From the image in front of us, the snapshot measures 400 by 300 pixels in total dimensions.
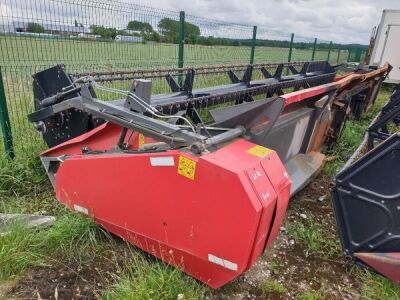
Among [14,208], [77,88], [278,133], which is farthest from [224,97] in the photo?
[14,208]

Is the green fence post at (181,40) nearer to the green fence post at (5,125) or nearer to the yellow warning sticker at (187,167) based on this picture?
the green fence post at (5,125)

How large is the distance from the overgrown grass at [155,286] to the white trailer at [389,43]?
11768 mm

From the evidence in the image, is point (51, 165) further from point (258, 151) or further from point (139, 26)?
point (139, 26)

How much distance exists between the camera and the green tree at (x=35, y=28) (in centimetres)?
Answer: 411

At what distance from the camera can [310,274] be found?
2.63 meters

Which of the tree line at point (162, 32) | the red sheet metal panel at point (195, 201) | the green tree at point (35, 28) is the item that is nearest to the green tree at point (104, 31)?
the tree line at point (162, 32)

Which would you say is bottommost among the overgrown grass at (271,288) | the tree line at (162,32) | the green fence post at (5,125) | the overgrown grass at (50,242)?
the overgrown grass at (271,288)

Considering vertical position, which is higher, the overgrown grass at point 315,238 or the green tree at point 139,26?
the green tree at point 139,26

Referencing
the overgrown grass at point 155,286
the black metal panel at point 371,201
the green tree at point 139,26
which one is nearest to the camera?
the overgrown grass at point 155,286

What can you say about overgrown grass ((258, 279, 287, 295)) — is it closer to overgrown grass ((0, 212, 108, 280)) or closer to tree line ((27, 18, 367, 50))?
overgrown grass ((0, 212, 108, 280))

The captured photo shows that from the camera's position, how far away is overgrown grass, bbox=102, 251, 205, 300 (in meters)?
2.06

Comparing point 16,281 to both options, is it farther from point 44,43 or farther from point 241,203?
point 44,43

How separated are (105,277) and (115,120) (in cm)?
103

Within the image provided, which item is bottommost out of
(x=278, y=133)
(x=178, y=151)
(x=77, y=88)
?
(x=278, y=133)
